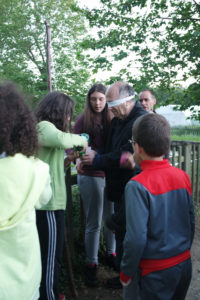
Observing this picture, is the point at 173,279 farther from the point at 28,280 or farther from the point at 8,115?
the point at 8,115

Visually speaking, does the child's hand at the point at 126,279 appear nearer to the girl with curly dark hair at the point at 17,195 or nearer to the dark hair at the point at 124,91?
the girl with curly dark hair at the point at 17,195

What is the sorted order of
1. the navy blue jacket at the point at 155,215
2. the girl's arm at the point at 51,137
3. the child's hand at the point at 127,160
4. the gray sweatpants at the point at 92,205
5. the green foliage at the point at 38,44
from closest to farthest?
the navy blue jacket at the point at 155,215 < the girl's arm at the point at 51,137 < the child's hand at the point at 127,160 < the gray sweatpants at the point at 92,205 < the green foliage at the point at 38,44

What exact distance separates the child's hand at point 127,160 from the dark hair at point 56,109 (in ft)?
1.75

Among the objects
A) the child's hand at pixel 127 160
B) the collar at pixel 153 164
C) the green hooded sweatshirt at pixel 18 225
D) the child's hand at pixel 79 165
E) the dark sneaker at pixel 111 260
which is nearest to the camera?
the green hooded sweatshirt at pixel 18 225

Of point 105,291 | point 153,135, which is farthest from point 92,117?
point 105,291

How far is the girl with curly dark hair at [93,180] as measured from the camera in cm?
271

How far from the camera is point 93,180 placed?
2697 mm

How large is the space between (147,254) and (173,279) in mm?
211

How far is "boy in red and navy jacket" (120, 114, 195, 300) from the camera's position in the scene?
1.46 meters

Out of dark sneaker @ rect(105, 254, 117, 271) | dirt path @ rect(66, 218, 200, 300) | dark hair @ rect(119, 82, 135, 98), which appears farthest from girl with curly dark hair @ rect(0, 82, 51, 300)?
dark sneaker @ rect(105, 254, 117, 271)

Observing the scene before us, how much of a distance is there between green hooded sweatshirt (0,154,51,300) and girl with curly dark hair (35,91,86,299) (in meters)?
0.59

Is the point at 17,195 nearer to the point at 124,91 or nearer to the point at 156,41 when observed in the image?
the point at 124,91

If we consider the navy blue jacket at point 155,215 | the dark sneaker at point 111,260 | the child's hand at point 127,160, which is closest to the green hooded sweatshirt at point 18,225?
the navy blue jacket at point 155,215

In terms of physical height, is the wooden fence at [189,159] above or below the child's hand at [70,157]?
below
